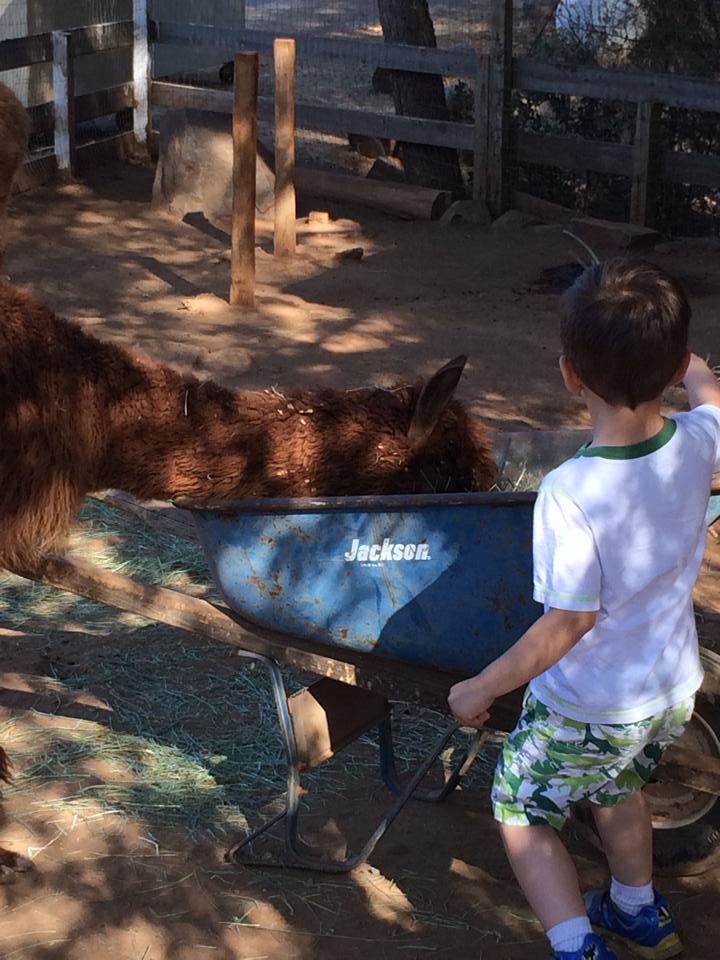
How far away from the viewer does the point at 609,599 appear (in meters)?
2.11

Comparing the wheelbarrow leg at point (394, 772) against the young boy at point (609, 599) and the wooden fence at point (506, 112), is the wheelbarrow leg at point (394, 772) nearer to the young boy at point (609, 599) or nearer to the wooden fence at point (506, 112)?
the young boy at point (609, 599)

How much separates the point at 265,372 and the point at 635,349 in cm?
492

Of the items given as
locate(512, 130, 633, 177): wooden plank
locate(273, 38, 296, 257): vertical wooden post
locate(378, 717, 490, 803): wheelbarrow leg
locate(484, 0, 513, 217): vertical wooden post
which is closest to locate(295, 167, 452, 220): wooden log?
locate(484, 0, 513, 217): vertical wooden post

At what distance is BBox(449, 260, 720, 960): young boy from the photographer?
6.57 ft

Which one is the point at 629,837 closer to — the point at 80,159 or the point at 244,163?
the point at 244,163

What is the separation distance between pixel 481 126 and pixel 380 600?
27.2 feet

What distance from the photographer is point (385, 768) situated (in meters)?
3.15

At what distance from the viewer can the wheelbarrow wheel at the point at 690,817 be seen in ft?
9.05

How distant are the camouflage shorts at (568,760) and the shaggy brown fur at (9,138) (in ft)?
8.16

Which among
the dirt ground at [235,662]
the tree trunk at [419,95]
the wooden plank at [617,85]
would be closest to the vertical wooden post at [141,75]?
the tree trunk at [419,95]

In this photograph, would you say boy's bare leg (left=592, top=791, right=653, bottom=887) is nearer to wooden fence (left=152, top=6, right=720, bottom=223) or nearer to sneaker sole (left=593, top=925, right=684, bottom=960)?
sneaker sole (left=593, top=925, right=684, bottom=960)

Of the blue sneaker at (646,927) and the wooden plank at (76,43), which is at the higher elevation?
the wooden plank at (76,43)

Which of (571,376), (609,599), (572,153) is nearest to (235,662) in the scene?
(609,599)

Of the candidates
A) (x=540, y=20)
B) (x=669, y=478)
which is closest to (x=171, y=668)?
(x=669, y=478)
